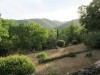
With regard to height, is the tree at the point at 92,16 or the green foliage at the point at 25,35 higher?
the tree at the point at 92,16

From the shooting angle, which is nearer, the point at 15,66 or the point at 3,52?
the point at 15,66

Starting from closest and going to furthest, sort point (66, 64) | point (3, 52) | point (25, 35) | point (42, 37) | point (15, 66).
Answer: point (15, 66) → point (66, 64) → point (3, 52) → point (25, 35) → point (42, 37)

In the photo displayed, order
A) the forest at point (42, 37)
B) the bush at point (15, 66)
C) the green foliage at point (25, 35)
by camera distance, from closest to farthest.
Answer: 1. the bush at point (15, 66)
2. the forest at point (42, 37)
3. the green foliage at point (25, 35)

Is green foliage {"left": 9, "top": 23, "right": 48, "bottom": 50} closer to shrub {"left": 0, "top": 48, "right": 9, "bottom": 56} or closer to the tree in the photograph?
shrub {"left": 0, "top": 48, "right": 9, "bottom": 56}

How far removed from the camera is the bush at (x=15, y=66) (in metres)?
24.0

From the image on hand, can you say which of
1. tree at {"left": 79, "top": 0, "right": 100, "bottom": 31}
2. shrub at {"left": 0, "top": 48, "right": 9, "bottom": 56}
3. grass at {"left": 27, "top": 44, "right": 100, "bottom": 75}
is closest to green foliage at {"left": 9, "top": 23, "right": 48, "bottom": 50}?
shrub at {"left": 0, "top": 48, "right": 9, "bottom": 56}

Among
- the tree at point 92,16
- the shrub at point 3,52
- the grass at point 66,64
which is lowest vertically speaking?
the shrub at point 3,52

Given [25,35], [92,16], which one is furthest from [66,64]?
[25,35]

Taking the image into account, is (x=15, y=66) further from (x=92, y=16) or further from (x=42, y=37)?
(x=42, y=37)

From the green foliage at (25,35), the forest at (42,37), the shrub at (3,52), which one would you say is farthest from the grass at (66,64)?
the shrub at (3,52)

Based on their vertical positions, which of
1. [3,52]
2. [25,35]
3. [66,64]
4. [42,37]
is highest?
[25,35]

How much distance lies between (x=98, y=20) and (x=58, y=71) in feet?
66.5

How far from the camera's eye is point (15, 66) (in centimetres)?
2423

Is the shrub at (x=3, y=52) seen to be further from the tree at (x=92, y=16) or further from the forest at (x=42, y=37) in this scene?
the tree at (x=92, y=16)
